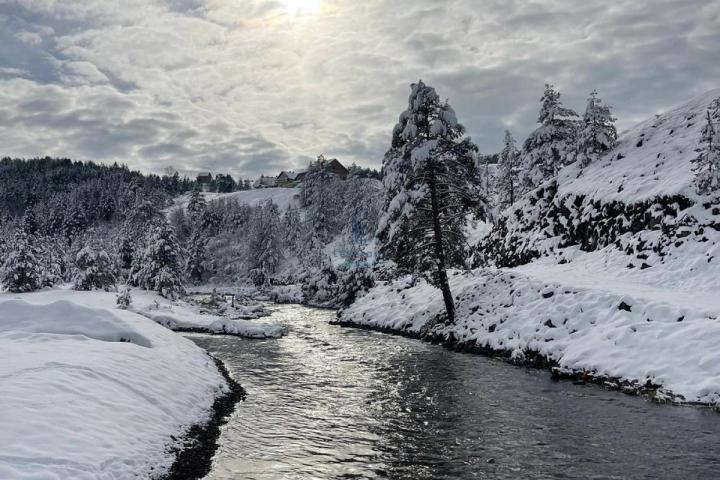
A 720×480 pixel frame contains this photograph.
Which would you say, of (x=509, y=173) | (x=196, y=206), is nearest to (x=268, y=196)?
(x=196, y=206)

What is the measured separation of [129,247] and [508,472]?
79733mm

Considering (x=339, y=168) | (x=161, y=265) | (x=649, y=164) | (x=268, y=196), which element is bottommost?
(x=161, y=265)

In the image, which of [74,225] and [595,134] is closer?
[595,134]

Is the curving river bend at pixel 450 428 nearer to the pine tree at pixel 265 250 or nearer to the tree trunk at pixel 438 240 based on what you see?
the tree trunk at pixel 438 240

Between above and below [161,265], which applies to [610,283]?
above

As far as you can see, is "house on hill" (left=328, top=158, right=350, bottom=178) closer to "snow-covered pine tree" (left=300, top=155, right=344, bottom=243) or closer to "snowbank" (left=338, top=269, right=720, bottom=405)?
"snow-covered pine tree" (left=300, top=155, right=344, bottom=243)

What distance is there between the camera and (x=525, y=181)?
187 feet

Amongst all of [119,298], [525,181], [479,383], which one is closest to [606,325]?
[479,383]

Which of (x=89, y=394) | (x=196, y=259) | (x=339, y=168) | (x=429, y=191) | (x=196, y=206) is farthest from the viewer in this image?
(x=339, y=168)

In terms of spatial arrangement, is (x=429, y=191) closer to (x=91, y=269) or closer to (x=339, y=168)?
(x=91, y=269)

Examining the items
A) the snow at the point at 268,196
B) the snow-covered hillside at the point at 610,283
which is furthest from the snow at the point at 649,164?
the snow at the point at 268,196

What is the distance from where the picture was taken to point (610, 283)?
75.4 feet

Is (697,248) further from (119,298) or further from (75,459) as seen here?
(119,298)

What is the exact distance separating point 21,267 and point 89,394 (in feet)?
158
